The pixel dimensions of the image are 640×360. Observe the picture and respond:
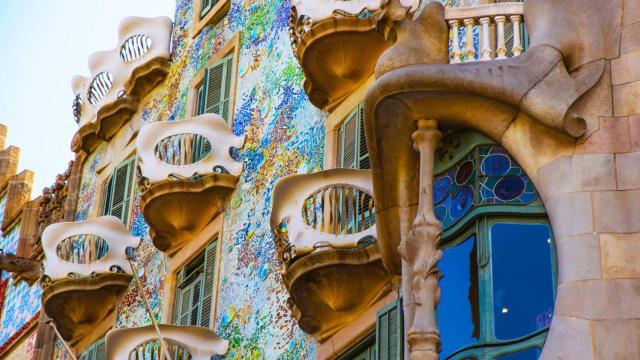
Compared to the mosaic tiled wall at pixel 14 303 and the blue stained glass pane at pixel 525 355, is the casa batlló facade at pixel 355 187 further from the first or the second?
the mosaic tiled wall at pixel 14 303

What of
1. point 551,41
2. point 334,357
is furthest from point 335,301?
point 551,41

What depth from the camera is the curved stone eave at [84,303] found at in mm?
23109

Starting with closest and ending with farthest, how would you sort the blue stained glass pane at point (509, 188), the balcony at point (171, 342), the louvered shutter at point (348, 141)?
the blue stained glass pane at point (509, 188) → the louvered shutter at point (348, 141) → the balcony at point (171, 342)

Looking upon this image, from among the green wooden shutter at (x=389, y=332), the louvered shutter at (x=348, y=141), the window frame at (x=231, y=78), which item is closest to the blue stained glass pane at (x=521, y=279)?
the green wooden shutter at (x=389, y=332)

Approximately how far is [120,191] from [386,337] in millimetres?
9147

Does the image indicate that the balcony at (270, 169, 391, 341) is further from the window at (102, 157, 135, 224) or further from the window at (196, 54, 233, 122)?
the window at (102, 157, 135, 224)

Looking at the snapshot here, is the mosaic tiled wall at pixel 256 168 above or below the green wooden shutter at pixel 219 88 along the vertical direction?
below

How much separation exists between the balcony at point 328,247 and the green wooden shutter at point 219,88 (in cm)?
452

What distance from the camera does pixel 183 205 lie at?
21.5m

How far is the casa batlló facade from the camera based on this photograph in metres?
14.2

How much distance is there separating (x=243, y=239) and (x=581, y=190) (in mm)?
6891

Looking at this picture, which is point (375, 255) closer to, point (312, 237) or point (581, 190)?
point (312, 237)

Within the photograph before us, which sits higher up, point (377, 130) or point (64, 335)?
point (64, 335)

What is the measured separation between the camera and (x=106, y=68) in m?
25.6
